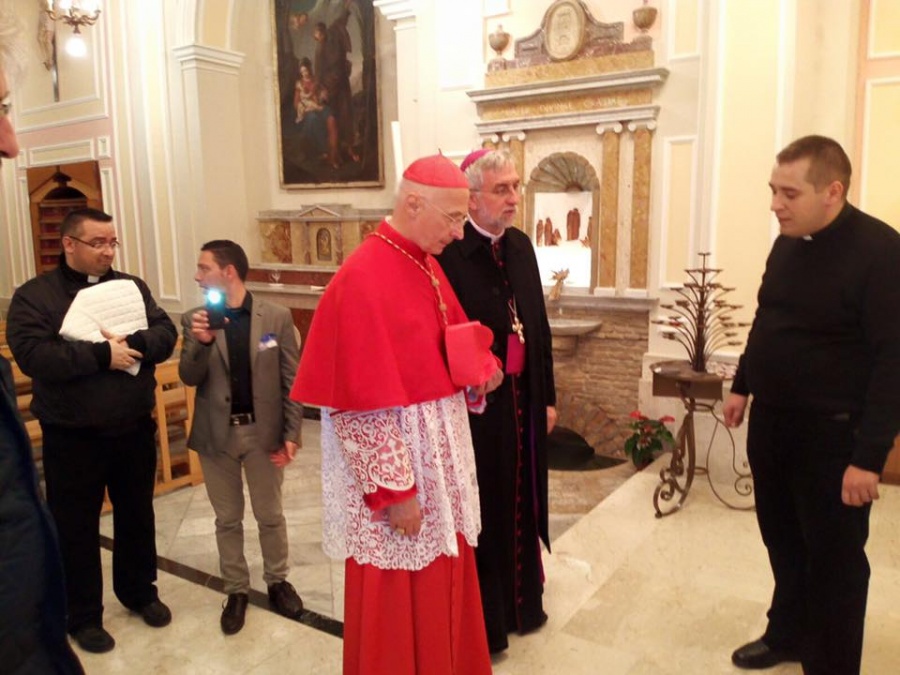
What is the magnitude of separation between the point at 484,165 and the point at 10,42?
144cm

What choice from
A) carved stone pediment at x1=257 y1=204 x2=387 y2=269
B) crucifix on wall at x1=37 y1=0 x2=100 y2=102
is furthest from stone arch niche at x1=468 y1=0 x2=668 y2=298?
crucifix on wall at x1=37 y1=0 x2=100 y2=102

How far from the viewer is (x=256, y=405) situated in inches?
116

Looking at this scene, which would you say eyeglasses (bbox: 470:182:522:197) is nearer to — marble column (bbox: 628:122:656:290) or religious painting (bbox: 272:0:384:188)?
marble column (bbox: 628:122:656:290)

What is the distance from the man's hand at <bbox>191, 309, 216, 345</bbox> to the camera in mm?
2812

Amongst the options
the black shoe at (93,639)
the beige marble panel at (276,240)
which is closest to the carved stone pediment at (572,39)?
the beige marble panel at (276,240)

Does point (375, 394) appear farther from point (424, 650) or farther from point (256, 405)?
point (256, 405)

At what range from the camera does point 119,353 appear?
276 cm

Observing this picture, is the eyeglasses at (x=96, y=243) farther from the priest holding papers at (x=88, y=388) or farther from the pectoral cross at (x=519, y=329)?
the pectoral cross at (x=519, y=329)

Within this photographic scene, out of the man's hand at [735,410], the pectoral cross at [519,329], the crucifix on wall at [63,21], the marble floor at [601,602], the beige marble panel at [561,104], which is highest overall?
the crucifix on wall at [63,21]

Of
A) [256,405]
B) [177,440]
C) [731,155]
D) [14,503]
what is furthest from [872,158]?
[177,440]

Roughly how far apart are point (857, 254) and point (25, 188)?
1078cm

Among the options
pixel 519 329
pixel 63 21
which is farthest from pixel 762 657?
pixel 63 21

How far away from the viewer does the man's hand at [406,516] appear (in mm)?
1892

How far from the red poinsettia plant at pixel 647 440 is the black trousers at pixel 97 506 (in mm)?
3380
